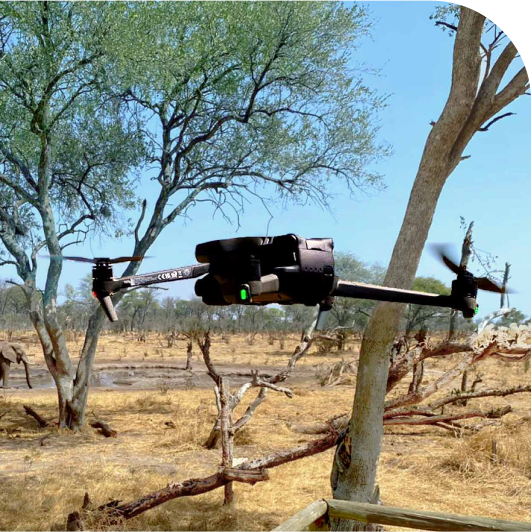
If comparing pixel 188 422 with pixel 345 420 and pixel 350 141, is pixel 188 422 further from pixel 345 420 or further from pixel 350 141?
pixel 350 141

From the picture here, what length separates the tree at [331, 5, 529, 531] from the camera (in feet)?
18.4

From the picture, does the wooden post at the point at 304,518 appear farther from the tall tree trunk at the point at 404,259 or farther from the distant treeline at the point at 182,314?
the distant treeline at the point at 182,314

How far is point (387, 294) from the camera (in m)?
1.72

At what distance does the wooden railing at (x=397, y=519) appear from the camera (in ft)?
11.8

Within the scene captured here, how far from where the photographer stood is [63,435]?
451 inches

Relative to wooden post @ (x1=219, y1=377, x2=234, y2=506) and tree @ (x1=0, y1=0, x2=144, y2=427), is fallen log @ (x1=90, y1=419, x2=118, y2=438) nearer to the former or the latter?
tree @ (x1=0, y1=0, x2=144, y2=427)

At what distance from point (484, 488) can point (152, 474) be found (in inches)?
167

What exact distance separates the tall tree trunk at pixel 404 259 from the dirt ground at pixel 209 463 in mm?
1467

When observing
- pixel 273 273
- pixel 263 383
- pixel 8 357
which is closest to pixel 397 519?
pixel 273 273

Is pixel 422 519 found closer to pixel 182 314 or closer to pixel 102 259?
pixel 102 259

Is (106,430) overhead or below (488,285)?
below

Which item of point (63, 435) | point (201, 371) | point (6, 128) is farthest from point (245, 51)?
point (201, 371)

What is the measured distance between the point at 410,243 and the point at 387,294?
3.99 meters

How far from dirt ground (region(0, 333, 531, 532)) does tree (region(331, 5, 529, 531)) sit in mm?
1467
